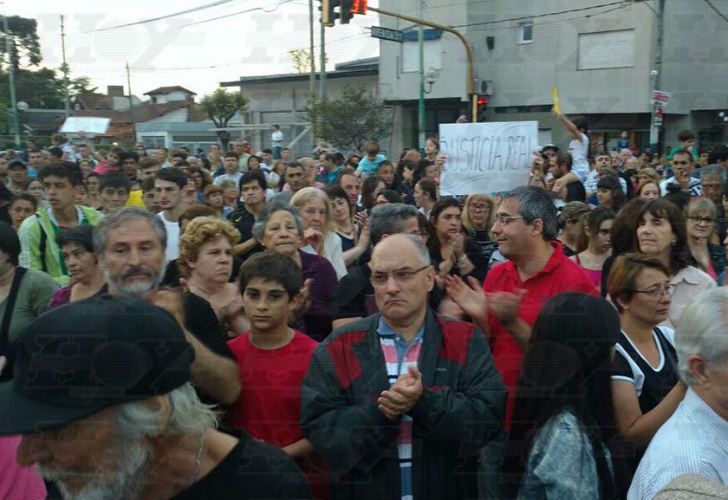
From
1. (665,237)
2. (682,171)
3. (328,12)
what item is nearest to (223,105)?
(328,12)

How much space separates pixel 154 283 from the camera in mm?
2172

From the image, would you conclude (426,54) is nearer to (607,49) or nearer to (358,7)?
(607,49)

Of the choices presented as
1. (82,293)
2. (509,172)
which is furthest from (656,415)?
(509,172)

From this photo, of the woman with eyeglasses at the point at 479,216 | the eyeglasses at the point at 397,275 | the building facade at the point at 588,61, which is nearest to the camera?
the eyeglasses at the point at 397,275

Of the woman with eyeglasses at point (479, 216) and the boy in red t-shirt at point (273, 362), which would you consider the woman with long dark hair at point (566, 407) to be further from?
the woman with eyeglasses at point (479, 216)

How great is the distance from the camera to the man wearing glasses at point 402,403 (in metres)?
1.62

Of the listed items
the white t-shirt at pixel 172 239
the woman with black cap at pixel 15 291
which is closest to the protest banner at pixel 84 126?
the white t-shirt at pixel 172 239

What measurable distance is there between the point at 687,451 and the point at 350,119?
1779cm

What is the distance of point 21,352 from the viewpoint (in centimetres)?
115

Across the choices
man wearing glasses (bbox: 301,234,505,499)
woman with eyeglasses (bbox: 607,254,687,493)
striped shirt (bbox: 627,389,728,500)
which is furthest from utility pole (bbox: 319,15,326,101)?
striped shirt (bbox: 627,389,728,500)

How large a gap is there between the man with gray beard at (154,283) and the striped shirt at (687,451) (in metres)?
0.99

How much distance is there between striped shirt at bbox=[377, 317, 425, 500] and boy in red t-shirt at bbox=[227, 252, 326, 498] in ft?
0.73

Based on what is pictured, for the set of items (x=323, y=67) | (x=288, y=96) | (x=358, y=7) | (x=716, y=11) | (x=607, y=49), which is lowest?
(x=288, y=96)

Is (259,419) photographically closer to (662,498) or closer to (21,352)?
(21,352)
